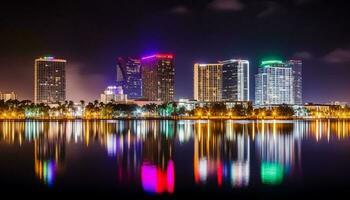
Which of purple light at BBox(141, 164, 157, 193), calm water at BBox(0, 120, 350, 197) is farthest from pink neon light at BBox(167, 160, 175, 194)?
purple light at BBox(141, 164, 157, 193)

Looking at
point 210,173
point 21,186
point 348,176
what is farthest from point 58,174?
point 348,176

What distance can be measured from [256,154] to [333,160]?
4.88 metres

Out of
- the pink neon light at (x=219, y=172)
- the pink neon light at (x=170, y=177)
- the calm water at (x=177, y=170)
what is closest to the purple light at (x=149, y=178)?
the calm water at (x=177, y=170)

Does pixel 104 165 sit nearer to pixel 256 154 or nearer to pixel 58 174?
pixel 58 174

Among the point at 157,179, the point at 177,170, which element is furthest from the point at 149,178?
the point at 177,170

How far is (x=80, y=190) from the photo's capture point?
17859 millimetres

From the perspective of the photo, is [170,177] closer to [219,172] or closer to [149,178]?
[149,178]

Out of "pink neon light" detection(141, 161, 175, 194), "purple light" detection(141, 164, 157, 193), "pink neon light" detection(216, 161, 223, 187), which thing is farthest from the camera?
"pink neon light" detection(216, 161, 223, 187)

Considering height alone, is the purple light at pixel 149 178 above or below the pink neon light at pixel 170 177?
above

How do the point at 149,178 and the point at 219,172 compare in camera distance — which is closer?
the point at 149,178

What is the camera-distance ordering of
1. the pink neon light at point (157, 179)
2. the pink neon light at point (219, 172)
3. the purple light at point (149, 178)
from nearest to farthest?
1. the pink neon light at point (157, 179)
2. the purple light at point (149, 178)
3. the pink neon light at point (219, 172)

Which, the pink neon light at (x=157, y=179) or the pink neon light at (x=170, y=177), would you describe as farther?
the pink neon light at (x=170, y=177)

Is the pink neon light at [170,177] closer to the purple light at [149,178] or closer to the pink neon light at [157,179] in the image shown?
the pink neon light at [157,179]

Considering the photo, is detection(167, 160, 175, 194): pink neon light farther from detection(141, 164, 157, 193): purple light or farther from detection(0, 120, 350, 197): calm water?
detection(141, 164, 157, 193): purple light
